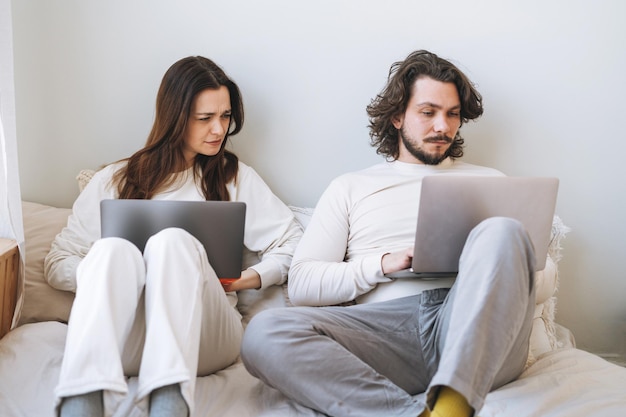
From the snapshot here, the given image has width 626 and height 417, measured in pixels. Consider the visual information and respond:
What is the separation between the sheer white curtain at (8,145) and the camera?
1583 millimetres

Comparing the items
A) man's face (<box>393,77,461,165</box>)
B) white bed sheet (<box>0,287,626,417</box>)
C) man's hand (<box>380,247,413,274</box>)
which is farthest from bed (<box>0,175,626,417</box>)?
man's face (<box>393,77,461,165</box>)

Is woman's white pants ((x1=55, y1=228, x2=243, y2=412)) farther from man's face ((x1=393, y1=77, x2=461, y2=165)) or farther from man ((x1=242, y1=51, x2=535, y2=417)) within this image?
man's face ((x1=393, y1=77, x2=461, y2=165))

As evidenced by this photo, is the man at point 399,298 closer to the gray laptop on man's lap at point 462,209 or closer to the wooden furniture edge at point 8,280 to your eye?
the gray laptop on man's lap at point 462,209

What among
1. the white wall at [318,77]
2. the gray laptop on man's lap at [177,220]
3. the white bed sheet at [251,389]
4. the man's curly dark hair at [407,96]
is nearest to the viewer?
the white bed sheet at [251,389]

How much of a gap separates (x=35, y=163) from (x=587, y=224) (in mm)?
1878

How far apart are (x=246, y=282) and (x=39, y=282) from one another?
0.58 meters

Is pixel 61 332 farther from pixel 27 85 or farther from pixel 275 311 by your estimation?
pixel 27 85

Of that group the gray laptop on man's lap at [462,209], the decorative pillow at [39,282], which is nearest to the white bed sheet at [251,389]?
the decorative pillow at [39,282]

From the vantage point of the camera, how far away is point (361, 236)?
69.4 inches

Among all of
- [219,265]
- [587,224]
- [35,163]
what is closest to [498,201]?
[219,265]

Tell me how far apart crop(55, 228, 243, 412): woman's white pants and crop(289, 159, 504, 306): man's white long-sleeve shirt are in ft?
1.16

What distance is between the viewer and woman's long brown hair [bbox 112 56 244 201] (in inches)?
71.3

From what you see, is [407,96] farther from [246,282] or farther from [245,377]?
[245,377]

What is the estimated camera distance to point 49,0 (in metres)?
2.02
